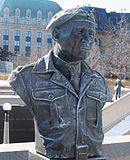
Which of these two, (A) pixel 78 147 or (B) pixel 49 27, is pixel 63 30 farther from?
(A) pixel 78 147

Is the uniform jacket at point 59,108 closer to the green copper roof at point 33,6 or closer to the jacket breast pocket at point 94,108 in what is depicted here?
the jacket breast pocket at point 94,108

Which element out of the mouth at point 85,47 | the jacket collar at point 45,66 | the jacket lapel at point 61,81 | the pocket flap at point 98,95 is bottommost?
the pocket flap at point 98,95

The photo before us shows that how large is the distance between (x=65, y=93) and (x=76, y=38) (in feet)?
1.59

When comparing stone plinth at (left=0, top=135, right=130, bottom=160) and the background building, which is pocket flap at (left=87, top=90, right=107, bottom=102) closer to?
stone plinth at (left=0, top=135, right=130, bottom=160)

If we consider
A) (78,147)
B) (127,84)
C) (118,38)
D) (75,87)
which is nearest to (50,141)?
(78,147)

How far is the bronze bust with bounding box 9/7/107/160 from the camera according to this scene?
10.2 feet

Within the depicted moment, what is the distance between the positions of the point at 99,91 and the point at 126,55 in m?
31.5

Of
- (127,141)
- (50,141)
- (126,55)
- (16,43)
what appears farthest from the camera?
(16,43)

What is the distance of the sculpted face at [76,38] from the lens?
10.1ft

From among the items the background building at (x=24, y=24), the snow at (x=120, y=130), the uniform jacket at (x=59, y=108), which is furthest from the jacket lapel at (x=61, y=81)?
the background building at (x=24, y=24)

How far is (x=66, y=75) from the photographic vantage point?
10.7 ft

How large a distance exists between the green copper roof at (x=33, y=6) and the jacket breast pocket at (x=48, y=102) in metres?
65.1

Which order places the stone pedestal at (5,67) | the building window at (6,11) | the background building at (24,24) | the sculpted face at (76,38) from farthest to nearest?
the building window at (6,11), the background building at (24,24), the stone pedestal at (5,67), the sculpted face at (76,38)

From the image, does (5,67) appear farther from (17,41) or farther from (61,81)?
(61,81)
